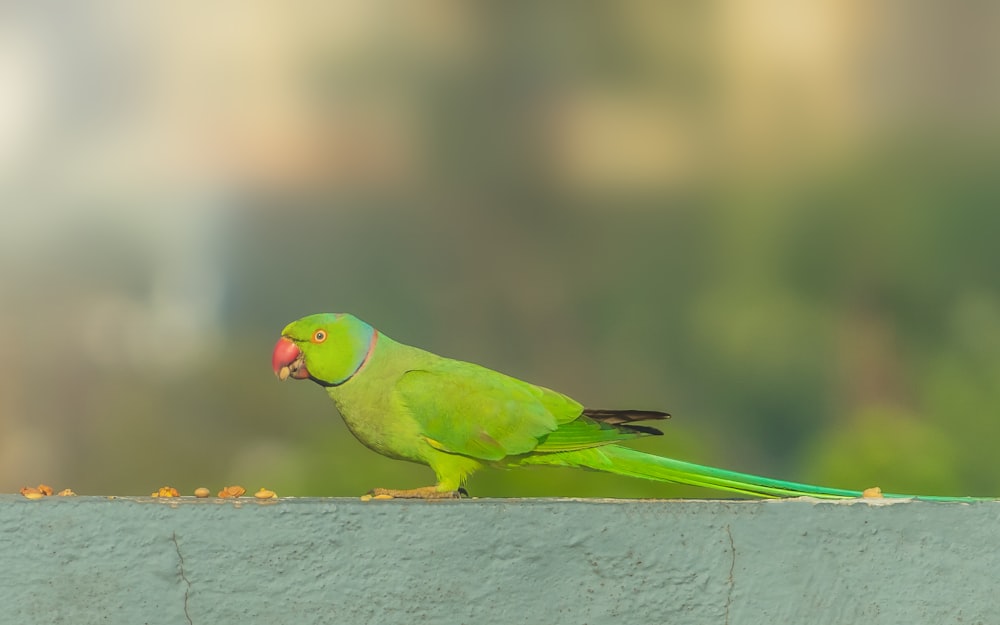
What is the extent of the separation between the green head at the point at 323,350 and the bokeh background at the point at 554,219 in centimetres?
53

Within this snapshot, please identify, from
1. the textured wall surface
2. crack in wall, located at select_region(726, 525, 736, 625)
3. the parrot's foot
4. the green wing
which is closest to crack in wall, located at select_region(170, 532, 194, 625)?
the textured wall surface

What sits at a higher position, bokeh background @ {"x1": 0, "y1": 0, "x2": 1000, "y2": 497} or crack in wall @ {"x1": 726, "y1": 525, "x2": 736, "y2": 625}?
bokeh background @ {"x1": 0, "y1": 0, "x2": 1000, "y2": 497}

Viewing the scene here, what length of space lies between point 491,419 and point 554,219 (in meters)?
0.89

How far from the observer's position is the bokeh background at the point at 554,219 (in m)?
2.72

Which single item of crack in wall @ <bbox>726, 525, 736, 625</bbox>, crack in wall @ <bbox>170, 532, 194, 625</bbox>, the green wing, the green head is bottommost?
crack in wall @ <bbox>170, 532, 194, 625</bbox>

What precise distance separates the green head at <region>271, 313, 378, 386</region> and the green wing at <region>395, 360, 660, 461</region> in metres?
0.14

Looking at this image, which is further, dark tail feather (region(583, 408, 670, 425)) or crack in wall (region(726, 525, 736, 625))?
dark tail feather (region(583, 408, 670, 425))

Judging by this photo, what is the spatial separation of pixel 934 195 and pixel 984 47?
499 millimetres

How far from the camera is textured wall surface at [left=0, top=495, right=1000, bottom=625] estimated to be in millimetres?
1898

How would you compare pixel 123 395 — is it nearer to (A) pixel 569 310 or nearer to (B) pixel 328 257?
(B) pixel 328 257

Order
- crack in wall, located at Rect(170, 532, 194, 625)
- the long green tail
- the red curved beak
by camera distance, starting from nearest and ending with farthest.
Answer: crack in wall, located at Rect(170, 532, 194, 625), the long green tail, the red curved beak

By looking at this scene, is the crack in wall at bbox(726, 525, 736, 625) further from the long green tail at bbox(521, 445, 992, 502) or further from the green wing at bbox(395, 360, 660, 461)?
the green wing at bbox(395, 360, 660, 461)

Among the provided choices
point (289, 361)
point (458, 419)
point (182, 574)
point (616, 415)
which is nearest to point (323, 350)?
point (289, 361)

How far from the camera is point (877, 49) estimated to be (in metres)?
2.81
